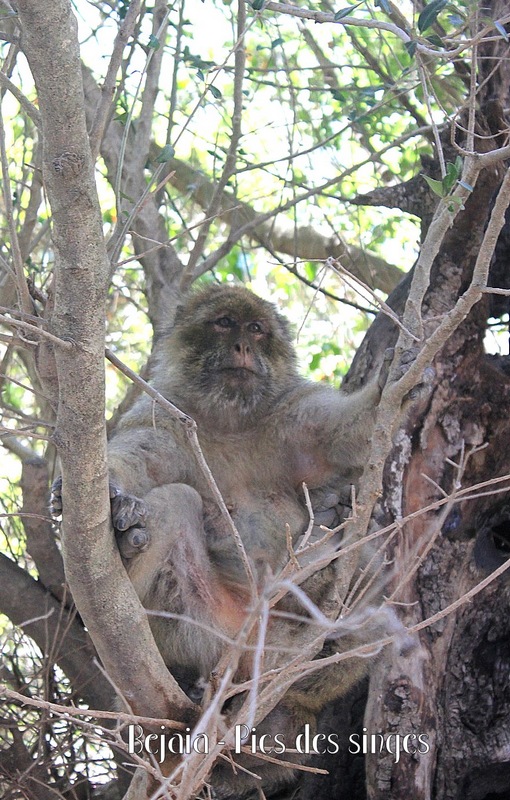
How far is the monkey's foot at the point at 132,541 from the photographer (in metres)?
3.64

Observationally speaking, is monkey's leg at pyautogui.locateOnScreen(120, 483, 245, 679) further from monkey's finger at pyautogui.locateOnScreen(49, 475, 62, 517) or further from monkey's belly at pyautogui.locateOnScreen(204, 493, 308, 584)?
monkey's finger at pyautogui.locateOnScreen(49, 475, 62, 517)

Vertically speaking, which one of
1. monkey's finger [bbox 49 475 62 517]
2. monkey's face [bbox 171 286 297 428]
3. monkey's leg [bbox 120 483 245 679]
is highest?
monkey's face [bbox 171 286 297 428]

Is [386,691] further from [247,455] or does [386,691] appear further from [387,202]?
[387,202]

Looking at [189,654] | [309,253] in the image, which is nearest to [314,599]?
[189,654]

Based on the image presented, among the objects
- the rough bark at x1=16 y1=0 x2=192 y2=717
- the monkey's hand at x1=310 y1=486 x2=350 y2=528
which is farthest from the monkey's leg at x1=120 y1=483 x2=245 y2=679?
the monkey's hand at x1=310 y1=486 x2=350 y2=528

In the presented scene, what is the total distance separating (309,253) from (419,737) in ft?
14.0

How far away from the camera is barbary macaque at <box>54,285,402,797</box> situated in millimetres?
4355

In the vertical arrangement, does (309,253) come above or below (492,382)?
above

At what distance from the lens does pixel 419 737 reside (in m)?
4.52

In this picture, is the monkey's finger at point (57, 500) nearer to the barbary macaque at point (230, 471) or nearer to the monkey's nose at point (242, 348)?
the barbary macaque at point (230, 471)

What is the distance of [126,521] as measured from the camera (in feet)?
12.0

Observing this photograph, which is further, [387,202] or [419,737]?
[387,202]

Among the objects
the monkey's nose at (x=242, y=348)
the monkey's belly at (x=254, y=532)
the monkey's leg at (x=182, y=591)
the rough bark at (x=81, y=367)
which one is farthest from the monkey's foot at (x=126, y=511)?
the monkey's nose at (x=242, y=348)

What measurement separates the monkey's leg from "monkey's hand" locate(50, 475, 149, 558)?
40 cm
